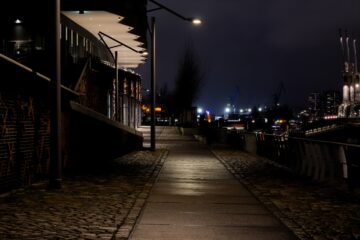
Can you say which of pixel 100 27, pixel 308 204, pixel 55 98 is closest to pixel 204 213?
pixel 308 204

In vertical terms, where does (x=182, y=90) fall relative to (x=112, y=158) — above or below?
above

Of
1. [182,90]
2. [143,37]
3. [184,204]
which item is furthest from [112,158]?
[182,90]

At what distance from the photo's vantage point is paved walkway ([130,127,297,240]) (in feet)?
27.7

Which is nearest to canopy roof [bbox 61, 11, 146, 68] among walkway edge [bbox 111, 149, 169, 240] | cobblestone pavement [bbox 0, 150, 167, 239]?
cobblestone pavement [bbox 0, 150, 167, 239]

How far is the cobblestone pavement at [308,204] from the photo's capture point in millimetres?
8875

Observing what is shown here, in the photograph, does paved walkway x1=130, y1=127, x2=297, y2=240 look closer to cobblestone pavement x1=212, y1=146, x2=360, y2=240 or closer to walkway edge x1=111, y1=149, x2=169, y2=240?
walkway edge x1=111, y1=149, x2=169, y2=240

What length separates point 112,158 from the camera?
25.0m

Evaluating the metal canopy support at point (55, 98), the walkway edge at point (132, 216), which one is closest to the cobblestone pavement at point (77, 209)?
the walkway edge at point (132, 216)

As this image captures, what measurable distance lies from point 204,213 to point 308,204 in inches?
100

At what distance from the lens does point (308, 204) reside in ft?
38.3

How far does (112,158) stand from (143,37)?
29.2 meters

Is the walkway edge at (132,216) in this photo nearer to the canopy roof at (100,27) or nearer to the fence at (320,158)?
the fence at (320,158)

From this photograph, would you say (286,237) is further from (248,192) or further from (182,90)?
(182,90)

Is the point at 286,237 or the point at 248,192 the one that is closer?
the point at 286,237
